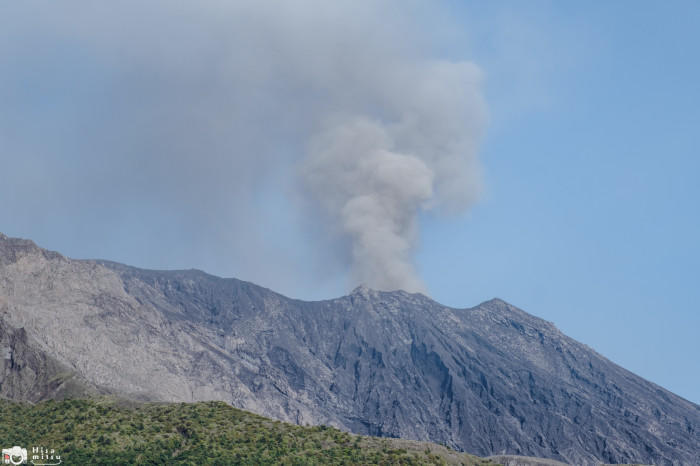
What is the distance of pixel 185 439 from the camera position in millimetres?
107125

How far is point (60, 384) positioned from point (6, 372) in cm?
1459

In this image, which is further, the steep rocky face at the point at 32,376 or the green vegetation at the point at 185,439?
the steep rocky face at the point at 32,376

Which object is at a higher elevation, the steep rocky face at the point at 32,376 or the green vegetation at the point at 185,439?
the steep rocky face at the point at 32,376

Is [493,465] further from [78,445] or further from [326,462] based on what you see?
[78,445]

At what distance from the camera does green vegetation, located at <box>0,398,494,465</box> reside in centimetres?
10094

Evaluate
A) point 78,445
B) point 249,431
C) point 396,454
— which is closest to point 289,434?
point 249,431

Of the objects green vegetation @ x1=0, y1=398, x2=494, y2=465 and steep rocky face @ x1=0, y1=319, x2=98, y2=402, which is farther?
steep rocky face @ x1=0, y1=319, x2=98, y2=402

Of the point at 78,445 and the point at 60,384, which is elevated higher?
the point at 60,384

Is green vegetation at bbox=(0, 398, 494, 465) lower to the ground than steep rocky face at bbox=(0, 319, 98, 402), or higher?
A: lower

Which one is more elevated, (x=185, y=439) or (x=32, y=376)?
(x=32, y=376)

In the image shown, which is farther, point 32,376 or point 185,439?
point 32,376

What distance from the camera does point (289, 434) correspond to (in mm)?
111875

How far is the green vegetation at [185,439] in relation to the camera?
10094cm

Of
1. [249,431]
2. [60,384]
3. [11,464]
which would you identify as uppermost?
[60,384]
